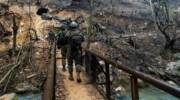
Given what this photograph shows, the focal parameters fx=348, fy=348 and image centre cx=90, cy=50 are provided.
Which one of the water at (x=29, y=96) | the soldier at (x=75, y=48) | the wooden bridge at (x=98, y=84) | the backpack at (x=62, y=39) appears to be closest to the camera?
the wooden bridge at (x=98, y=84)

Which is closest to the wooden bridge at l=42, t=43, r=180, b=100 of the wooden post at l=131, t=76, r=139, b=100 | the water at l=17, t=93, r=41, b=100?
the wooden post at l=131, t=76, r=139, b=100

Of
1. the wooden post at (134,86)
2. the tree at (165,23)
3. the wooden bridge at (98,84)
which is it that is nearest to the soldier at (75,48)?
the wooden bridge at (98,84)

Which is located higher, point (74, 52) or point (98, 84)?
point (74, 52)

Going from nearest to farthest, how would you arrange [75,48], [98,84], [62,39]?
1. [98,84]
2. [75,48]
3. [62,39]

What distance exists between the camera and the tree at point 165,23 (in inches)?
854

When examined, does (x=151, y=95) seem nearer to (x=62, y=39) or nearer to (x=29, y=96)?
(x=29, y=96)

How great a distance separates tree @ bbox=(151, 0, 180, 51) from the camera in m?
21.7

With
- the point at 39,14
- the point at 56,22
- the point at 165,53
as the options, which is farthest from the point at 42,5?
the point at 165,53

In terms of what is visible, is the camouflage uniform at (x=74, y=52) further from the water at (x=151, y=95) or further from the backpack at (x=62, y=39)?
the water at (x=151, y=95)

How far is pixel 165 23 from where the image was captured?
78.1ft

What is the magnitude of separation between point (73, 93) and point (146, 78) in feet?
15.7

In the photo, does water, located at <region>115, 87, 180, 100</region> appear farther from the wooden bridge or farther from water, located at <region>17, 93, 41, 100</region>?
the wooden bridge

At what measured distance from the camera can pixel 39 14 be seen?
26.1 meters

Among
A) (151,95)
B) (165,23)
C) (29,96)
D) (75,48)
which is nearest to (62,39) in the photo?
(75,48)
